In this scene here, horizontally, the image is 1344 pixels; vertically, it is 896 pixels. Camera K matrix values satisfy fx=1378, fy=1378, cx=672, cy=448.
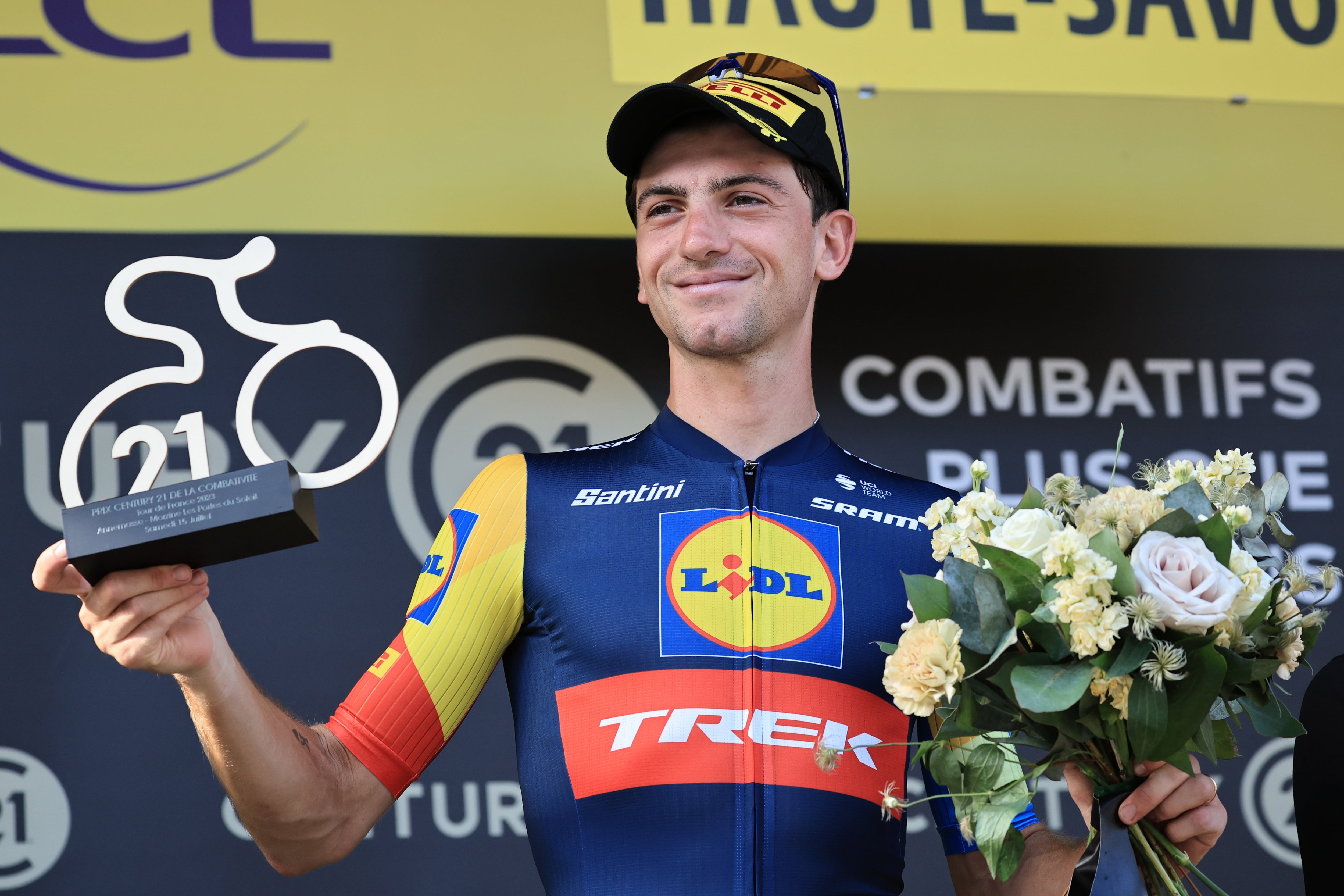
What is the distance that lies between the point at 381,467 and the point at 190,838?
29.2 inches

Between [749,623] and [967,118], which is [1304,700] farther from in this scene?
[967,118]

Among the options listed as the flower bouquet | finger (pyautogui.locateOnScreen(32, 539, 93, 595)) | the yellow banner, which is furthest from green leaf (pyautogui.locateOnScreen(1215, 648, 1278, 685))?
the yellow banner

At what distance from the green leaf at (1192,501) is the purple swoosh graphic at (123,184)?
184 centimetres

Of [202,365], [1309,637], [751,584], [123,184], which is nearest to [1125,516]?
[1309,637]

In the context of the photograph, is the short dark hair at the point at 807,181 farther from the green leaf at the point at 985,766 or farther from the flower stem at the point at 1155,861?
the flower stem at the point at 1155,861

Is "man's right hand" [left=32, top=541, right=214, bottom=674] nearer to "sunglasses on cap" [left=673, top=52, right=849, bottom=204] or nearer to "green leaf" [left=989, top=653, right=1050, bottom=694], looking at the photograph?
"green leaf" [left=989, top=653, right=1050, bottom=694]

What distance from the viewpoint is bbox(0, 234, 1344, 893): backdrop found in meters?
2.44

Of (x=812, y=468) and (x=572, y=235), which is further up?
(x=572, y=235)

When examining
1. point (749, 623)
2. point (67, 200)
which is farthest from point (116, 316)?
point (67, 200)

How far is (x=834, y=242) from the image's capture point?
2131 millimetres

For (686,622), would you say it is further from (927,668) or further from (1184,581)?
(1184,581)

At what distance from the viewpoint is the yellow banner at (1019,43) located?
2762mm

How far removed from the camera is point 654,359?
2.72 meters

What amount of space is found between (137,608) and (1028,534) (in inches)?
36.3
